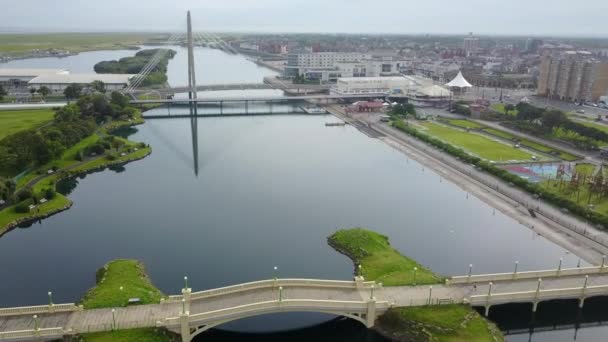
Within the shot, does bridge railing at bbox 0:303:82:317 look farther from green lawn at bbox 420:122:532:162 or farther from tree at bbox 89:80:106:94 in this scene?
tree at bbox 89:80:106:94

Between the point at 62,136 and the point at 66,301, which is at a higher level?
the point at 62,136

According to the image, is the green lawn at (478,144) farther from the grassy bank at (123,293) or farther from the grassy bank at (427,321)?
the grassy bank at (123,293)

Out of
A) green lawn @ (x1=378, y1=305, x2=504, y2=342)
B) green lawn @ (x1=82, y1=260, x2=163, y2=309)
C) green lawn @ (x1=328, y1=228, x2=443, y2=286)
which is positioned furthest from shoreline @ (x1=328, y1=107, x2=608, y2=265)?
green lawn @ (x1=82, y1=260, x2=163, y2=309)

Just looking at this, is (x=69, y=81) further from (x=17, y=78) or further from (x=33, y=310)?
(x=33, y=310)

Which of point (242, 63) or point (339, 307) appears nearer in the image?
point (339, 307)

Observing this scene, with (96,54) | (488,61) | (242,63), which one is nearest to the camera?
(488,61)

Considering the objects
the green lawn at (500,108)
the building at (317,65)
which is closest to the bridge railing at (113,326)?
the green lawn at (500,108)

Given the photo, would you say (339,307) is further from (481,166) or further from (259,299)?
(481,166)

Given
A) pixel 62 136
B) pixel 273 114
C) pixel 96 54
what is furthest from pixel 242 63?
pixel 62 136

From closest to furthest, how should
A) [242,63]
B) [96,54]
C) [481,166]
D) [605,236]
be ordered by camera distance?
[605,236] < [481,166] < [242,63] < [96,54]
